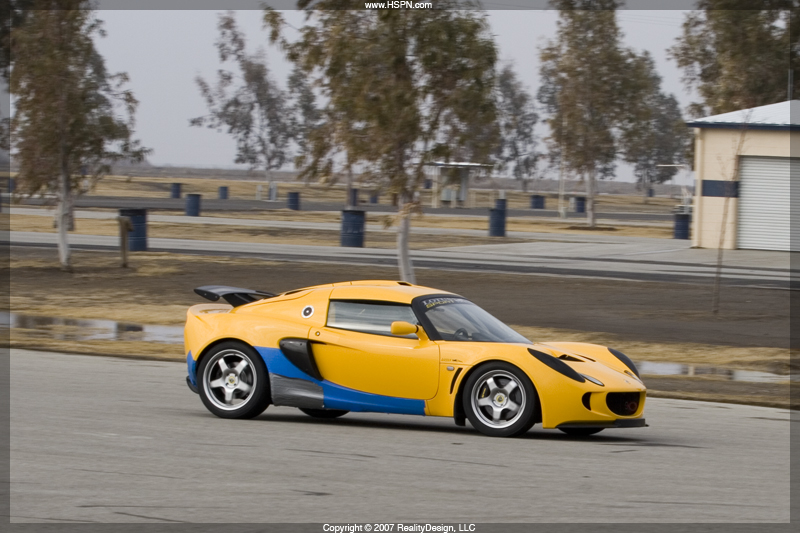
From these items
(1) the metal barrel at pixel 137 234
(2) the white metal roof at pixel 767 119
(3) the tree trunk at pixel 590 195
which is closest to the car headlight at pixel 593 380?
Result: (1) the metal barrel at pixel 137 234

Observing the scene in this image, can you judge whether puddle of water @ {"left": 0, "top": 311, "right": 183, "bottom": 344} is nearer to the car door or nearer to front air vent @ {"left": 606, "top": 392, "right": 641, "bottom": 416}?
the car door


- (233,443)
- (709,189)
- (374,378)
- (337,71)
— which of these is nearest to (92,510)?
(233,443)

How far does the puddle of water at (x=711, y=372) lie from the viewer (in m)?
13.5

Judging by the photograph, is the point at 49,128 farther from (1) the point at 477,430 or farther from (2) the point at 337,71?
(1) the point at 477,430

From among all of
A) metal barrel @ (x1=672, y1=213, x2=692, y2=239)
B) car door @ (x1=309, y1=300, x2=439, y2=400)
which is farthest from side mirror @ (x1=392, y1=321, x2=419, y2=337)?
metal barrel @ (x1=672, y1=213, x2=692, y2=239)

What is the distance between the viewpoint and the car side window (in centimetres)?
888

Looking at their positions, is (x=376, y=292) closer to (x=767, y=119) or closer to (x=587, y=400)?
(x=587, y=400)

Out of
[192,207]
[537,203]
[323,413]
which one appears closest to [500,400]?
[323,413]

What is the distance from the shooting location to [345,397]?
346 inches

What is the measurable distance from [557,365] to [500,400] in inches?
20.5

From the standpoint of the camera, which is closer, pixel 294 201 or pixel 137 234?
pixel 137 234

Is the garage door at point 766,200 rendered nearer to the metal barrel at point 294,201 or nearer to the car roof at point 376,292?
the metal barrel at point 294,201

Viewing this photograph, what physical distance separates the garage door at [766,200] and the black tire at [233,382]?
104 ft

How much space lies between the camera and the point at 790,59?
5088 centimetres
